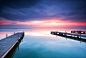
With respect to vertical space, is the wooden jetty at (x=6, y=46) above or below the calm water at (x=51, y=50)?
above

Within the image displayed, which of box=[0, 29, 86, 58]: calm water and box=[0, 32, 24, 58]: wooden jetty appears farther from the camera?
box=[0, 29, 86, 58]: calm water

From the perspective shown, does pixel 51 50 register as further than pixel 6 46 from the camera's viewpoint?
Yes

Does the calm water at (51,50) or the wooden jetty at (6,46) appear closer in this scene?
the wooden jetty at (6,46)

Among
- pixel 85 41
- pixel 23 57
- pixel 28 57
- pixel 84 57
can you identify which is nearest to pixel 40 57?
pixel 28 57

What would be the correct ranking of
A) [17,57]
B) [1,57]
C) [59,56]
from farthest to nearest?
[59,56]
[17,57]
[1,57]

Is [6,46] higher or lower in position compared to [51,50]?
higher

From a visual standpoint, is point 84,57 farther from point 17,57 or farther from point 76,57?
point 17,57

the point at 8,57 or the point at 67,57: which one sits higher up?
the point at 8,57

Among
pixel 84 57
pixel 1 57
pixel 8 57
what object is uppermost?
pixel 1 57

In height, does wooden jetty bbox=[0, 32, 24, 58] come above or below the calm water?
above

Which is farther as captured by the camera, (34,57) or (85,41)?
(85,41)

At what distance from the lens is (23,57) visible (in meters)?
7.02

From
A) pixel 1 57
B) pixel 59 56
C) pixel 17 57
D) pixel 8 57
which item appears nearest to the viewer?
pixel 1 57

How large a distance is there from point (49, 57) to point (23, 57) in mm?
3420
